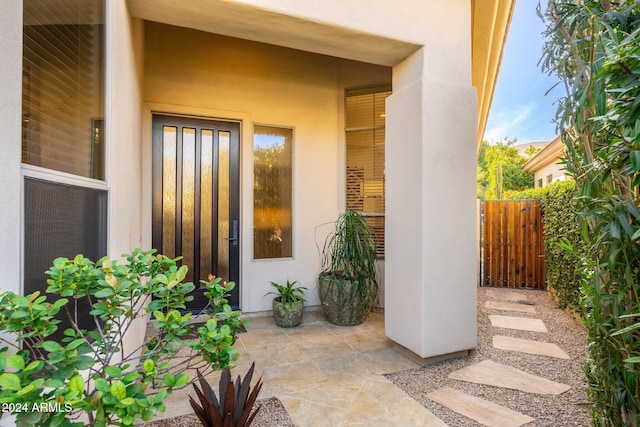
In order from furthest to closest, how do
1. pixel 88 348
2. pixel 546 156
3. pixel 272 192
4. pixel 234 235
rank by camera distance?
pixel 546 156 < pixel 272 192 < pixel 234 235 < pixel 88 348

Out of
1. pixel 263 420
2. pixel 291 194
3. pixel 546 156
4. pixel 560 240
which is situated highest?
pixel 546 156

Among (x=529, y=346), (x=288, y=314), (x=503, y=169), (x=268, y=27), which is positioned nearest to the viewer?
(x=268, y=27)

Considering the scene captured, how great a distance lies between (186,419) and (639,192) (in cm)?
291

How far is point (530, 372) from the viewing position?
2.87 meters

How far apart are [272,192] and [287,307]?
5.41 feet

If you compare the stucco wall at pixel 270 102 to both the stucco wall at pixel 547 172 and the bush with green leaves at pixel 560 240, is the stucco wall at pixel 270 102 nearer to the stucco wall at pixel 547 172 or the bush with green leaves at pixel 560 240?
the bush with green leaves at pixel 560 240

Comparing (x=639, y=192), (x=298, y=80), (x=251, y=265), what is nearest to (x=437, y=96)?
(x=639, y=192)

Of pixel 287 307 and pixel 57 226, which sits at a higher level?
pixel 57 226

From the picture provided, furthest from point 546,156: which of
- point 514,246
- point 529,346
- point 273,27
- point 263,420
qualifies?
point 263,420

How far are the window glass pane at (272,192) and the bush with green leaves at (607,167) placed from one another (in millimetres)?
3436

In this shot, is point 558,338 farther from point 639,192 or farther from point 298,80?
point 298,80

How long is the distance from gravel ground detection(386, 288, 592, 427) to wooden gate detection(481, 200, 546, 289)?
95.6 inches

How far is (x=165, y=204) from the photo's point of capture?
4.16 meters

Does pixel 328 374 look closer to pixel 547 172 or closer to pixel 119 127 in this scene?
pixel 119 127
